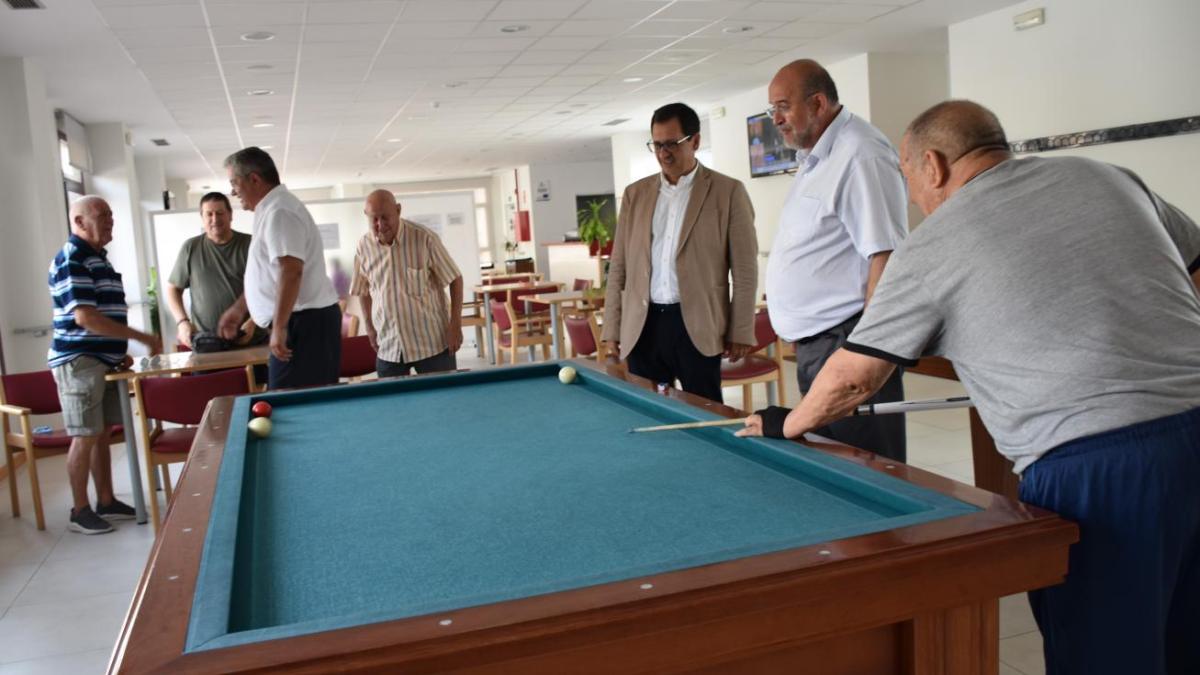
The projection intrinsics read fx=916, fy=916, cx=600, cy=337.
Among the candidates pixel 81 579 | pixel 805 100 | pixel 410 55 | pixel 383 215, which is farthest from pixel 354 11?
pixel 805 100

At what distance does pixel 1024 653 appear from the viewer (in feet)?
8.09

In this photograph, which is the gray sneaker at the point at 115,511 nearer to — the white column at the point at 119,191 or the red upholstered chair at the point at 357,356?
the red upholstered chair at the point at 357,356

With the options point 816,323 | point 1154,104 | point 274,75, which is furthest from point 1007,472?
point 274,75

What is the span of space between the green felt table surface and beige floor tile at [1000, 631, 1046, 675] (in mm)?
1146

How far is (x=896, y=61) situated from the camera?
862 centimetres

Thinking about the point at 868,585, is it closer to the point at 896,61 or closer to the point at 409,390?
the point at 409,390

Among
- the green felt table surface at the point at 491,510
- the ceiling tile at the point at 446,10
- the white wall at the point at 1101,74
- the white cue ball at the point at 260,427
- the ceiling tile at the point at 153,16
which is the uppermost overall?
the ceiling tile at the point at 446,10

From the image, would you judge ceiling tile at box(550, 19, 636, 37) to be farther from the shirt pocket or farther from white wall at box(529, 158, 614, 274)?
white wall at box(529, 158, 614, 274)

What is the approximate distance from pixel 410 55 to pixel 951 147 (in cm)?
629

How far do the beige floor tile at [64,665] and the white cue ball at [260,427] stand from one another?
43.2 inches

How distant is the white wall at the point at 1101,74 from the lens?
225 inches

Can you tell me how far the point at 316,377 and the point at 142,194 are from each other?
10.7 meters

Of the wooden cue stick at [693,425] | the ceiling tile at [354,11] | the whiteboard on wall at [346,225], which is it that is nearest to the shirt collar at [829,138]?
the wooden cue stick at [693,425]

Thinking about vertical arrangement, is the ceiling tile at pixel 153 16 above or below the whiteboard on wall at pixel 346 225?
above
